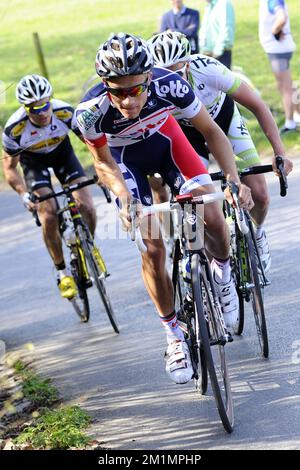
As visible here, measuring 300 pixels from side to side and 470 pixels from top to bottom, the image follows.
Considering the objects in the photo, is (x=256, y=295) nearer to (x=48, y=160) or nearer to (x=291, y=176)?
(x=48, y=160)

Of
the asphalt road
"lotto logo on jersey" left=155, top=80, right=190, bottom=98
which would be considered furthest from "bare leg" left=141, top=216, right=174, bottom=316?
"lotto logo on jersey" left=155, top=80, right=190, bottom=98

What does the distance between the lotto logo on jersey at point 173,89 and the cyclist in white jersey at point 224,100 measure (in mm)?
943

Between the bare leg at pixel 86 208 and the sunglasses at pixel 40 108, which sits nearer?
the sunglasses at pixel 40 108

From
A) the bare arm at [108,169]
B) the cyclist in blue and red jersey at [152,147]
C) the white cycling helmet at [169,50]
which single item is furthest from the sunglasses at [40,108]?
the bare arm at [108,169]

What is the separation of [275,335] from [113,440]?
1839 mm

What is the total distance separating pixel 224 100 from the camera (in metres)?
7.60

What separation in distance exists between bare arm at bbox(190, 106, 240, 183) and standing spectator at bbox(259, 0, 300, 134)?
7958 mm

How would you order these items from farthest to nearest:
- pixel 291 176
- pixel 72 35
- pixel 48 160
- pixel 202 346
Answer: pixel 72 35
pixel 291 176
pixel 48 160
pixel 202 346

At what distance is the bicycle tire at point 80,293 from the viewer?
8859 millimetres

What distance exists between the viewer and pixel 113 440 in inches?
233

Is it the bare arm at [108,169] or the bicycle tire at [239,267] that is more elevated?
the bare arm at [108,169]

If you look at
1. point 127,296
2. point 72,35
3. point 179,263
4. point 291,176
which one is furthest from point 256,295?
point 72,35

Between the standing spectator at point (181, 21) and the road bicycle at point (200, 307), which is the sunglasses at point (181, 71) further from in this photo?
the standing spectator at point (181, 21)

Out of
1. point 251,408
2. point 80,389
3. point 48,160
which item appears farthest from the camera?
point 48,160
